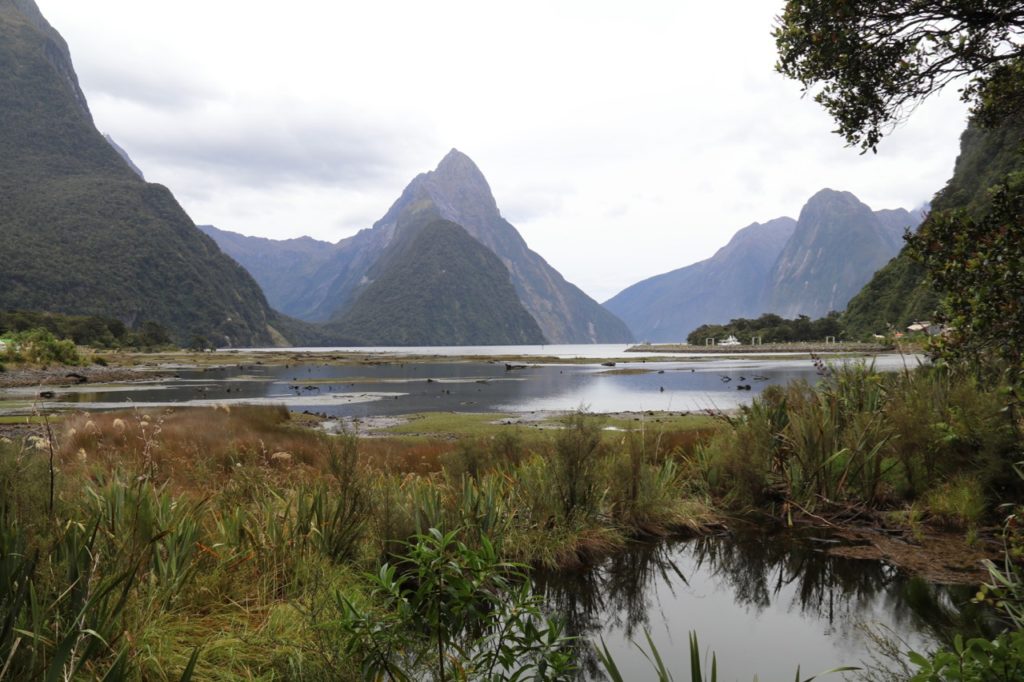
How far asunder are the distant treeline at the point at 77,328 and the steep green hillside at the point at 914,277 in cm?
14057

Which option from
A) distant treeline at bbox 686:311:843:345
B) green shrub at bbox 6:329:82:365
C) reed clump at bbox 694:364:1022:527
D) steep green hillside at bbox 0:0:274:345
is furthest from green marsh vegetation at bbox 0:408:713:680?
steep green hillside at bbox 0:0:274:345

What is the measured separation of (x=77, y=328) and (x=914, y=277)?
15751 cm

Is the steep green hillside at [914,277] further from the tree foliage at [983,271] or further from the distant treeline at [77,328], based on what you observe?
the distant treeline at [77,328]

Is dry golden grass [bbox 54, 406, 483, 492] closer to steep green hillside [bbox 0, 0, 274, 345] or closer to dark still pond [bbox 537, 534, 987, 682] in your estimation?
dark still pond [bbox 537, 534, 987, 682]

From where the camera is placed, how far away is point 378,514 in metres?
6.79

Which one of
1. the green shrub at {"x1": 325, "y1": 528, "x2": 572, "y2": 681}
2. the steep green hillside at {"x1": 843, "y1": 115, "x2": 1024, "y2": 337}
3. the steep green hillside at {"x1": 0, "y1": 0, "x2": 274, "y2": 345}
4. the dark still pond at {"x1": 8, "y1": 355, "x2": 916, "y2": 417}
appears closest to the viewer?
the green shrub at {"x1": 325, "y1": 528, "x2": 572, "y2": 681}

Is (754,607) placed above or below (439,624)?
below

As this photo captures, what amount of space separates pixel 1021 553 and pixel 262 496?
25.0 feet

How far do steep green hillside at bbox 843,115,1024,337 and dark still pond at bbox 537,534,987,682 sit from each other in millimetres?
99476

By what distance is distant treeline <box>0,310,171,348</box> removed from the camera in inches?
3770

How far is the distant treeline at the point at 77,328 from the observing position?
95.8 m

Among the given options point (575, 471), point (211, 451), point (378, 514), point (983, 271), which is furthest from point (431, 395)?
point (983, 271)

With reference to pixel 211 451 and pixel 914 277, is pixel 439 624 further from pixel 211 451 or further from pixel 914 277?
pixel 914 277

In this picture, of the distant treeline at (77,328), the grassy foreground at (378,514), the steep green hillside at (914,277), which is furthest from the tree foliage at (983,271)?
the distant treeline at (77,328)
